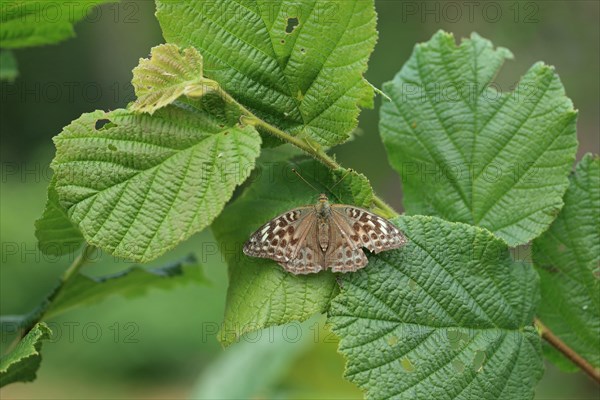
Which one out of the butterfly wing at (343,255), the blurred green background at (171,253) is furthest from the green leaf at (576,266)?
the blurred green background at (171,253)

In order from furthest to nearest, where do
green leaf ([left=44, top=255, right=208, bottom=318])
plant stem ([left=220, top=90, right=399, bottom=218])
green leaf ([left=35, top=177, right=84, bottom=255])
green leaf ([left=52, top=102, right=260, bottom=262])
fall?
green leaf ([left=44, top=255, right=208, bottom=318]) < green leaf ([left=35, top=177, right=84, bottom=255]) < plant stem ([left=220, top=90, right=399, bottom=218]) < green leaf ([left=52, top=102, right=260, bottom=262])

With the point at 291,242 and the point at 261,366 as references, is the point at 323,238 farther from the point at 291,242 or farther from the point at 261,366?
the point at 261,366

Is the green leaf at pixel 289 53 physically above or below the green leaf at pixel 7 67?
above

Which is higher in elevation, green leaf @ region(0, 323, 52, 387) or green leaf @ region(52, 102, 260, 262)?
green leaf @ region(52, 102, 260, 262)

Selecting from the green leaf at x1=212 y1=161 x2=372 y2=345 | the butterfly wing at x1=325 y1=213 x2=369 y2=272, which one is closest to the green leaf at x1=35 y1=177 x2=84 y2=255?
the green leaf at x1=212 y1=161 x2=372 y2=345

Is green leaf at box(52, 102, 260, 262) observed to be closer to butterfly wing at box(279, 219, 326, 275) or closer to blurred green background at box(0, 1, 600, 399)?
butterfly wing at box(279, 219, 326, 275)

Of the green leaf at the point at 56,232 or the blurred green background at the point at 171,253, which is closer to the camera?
the green leaf at the point at 56,232

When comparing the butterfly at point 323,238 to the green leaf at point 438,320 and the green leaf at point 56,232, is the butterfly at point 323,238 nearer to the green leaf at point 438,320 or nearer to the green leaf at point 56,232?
the green leaf at point 438,320

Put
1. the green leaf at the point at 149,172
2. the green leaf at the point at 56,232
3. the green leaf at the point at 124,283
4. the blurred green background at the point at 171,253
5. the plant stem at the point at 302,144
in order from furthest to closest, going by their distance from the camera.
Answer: the blurred green background at the point at 171,253 → the green leaf at the point at 124,283 → the green leaf at the point at 56,232 → the plant stem at the point at 302,144 → the green leaf at the point at 149,172

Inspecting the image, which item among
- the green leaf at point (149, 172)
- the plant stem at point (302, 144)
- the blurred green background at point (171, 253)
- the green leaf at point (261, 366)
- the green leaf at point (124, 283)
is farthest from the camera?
the blurred green background at point (171, 253)
